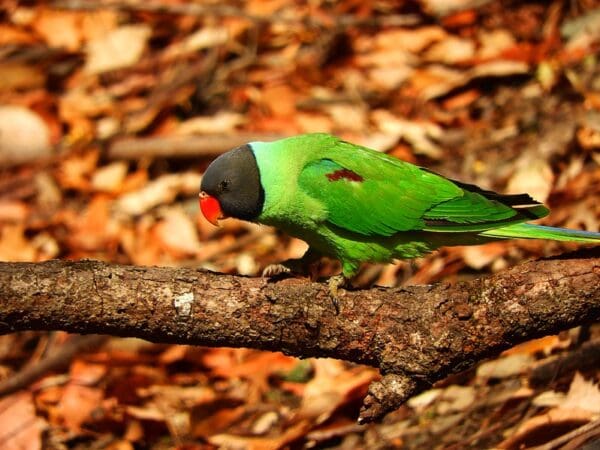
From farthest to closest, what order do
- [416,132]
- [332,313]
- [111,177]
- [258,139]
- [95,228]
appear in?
[111,177] < [95,228] < [258,139] < [416,132] < [332,313]

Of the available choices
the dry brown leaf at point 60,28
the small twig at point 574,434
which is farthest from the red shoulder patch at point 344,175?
the dry brown leaf at point 60,28

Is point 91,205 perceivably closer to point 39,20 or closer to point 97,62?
point 97,62

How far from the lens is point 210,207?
13.4ft

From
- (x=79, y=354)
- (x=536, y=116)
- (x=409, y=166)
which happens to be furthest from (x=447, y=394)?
(x=536, y=116)

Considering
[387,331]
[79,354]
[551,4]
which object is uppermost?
[551,4]

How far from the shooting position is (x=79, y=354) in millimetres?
4938

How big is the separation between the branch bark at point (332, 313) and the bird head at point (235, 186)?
2.84 feet

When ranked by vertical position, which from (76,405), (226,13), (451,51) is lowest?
(76,405)

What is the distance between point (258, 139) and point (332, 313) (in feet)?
11.1

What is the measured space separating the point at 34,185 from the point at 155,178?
1.10 meters

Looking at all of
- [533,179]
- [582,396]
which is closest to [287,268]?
[582,396]

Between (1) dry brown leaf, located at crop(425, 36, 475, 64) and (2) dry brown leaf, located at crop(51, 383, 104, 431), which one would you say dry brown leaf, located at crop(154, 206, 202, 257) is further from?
(1) dry brown leaf, located at crop(425, 36, 475, 64)

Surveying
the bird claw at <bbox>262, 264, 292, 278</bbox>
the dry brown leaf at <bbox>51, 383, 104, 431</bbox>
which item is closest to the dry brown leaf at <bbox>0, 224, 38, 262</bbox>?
the dry brown leaf at <bbox>51, 383, 104, 431</bbox>

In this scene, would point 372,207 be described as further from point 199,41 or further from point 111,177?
point 199,41
